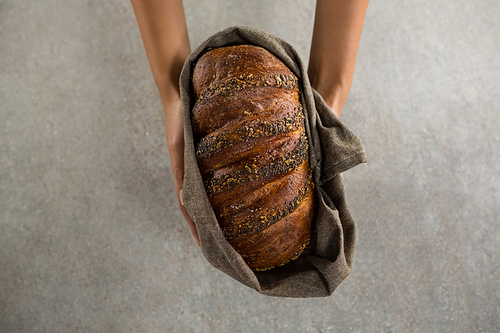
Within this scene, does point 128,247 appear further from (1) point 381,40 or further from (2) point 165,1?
(1) point 381,40

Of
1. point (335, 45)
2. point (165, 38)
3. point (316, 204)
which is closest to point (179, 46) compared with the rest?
point (165, 38)

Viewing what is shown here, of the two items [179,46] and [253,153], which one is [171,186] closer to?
[179,46]

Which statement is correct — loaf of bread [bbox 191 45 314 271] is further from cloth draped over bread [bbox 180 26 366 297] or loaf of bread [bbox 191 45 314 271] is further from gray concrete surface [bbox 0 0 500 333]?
gray concrete surface [bbox 0 0 500 333]

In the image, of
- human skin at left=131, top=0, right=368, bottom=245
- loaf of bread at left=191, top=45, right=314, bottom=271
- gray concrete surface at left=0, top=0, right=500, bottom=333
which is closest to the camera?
loaf of bread at left=191, top=45, right=314, bottom=271

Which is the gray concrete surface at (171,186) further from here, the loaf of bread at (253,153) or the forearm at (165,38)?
the loaf of bread at (253,153)

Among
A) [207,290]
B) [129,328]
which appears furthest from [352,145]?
[129,328]

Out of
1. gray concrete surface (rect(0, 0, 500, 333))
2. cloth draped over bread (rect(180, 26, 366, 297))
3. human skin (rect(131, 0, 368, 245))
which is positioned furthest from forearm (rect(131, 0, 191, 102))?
gray concrete surface (rect(0, 0, 500, 333))
